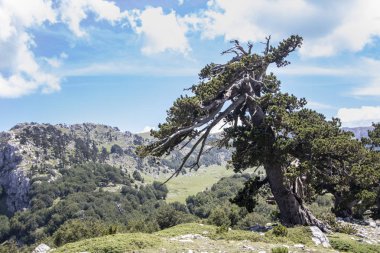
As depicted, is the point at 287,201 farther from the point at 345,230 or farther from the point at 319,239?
the point at 319,239

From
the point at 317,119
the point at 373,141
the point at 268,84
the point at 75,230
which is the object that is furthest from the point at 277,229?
the point at 75,230

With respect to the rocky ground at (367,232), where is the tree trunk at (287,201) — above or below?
above

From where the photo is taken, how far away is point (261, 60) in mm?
32031

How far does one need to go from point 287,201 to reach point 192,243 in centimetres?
1345

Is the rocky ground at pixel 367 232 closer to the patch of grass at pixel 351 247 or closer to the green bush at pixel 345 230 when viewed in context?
the green bush at pixel 345 230

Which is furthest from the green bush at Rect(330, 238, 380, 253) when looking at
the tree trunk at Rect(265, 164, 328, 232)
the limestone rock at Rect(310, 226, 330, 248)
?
the tree trunk at Rect(265, 164, 328, 232)

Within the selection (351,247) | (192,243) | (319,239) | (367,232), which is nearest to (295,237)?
(319,239)

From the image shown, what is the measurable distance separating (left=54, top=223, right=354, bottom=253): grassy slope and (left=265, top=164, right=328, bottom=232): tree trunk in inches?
246

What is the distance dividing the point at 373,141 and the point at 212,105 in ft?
78.0

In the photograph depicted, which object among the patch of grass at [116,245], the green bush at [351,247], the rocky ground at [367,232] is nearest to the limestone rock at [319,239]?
the green bush at [351,247]

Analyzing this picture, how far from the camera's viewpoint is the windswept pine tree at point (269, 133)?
27.6m

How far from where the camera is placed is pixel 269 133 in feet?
95.3

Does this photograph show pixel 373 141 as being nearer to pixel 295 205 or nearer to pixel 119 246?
pixel 295 205

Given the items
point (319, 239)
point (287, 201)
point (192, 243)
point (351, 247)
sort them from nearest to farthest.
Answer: point (192, 243)
point (351, 247)
point (319, 239)
point (287, 201)
